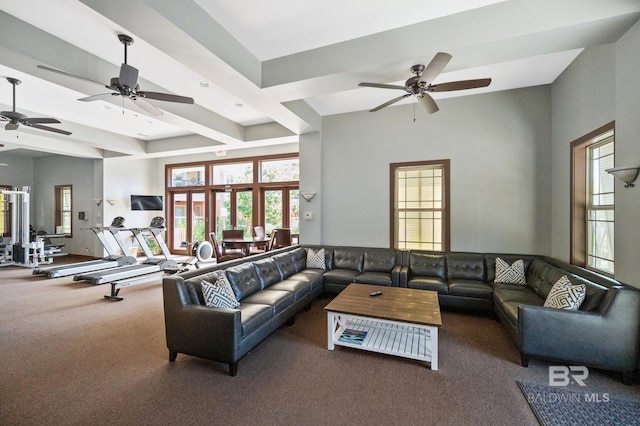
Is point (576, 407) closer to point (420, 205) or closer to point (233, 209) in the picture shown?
point (420, 205)

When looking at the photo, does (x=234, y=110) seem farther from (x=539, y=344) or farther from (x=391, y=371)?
(x=539, y=344)

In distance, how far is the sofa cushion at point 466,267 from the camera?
170 inches

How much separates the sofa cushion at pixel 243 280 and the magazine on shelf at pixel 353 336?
127 cm

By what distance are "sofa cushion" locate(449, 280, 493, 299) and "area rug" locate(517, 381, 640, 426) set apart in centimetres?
150

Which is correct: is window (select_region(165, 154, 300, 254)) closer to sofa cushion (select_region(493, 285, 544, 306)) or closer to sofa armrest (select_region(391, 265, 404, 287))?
sofa armrest (select_region(391, 265, 404, 287))

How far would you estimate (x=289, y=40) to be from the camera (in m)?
3.19

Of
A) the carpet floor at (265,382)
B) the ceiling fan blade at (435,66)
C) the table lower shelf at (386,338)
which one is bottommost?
the carpet floor at (265,382)

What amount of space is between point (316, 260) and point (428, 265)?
6.33 ft

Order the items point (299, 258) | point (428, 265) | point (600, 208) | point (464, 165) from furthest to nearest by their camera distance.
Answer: point (299, 258) < point (464, 165) < point (428, 265) < point (600, 208)

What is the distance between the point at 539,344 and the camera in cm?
258

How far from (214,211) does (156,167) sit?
2911mm

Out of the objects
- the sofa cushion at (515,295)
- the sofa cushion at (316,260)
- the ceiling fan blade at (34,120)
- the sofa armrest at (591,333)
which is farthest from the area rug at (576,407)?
the ceiling fan blade at (34,120)

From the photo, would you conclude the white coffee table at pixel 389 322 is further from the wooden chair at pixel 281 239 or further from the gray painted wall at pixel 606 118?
the wooden chair at pixel 281 239

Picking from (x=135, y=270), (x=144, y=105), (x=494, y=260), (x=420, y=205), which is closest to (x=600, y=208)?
(x=494, y=260)
